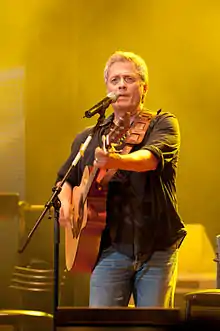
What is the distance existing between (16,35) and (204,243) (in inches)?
63.3

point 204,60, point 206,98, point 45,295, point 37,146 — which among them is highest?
point 204,60

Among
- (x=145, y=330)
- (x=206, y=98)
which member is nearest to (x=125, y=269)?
(x=145, y=330)

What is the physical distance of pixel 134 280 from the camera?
173 centimetres

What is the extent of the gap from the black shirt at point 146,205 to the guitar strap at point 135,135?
0.04 ft

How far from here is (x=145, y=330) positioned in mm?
840

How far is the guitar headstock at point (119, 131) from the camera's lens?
1.66 m

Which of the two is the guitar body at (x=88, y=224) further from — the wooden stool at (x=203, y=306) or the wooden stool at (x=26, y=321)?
the wooden stool at (x=203, y=306)

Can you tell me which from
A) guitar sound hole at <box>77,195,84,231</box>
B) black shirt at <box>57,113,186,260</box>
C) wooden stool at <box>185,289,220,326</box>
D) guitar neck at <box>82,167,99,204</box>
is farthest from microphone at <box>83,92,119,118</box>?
wooden stool at <box>185,289,220,326</box>

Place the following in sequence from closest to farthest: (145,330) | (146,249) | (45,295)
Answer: (145,330) < (146,249) < (45,295)

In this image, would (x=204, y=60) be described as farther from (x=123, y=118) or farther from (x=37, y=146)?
(x=123, y=118)

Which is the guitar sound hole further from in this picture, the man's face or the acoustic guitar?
the man's face

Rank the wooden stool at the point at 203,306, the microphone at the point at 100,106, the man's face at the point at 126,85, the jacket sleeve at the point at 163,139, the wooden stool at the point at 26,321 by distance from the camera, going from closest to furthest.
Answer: the wooden stool at the point at 203,306 < the wooden stool at the point at 26,321 < the microphone at the point at 100,106 < the jacket sleeve at the point at 163,139 < the man's face at the point at 126,85

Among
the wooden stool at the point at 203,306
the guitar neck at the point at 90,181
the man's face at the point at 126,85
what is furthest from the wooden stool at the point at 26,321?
the man's face at the point at 126,85

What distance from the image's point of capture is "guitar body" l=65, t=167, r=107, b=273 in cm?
174
